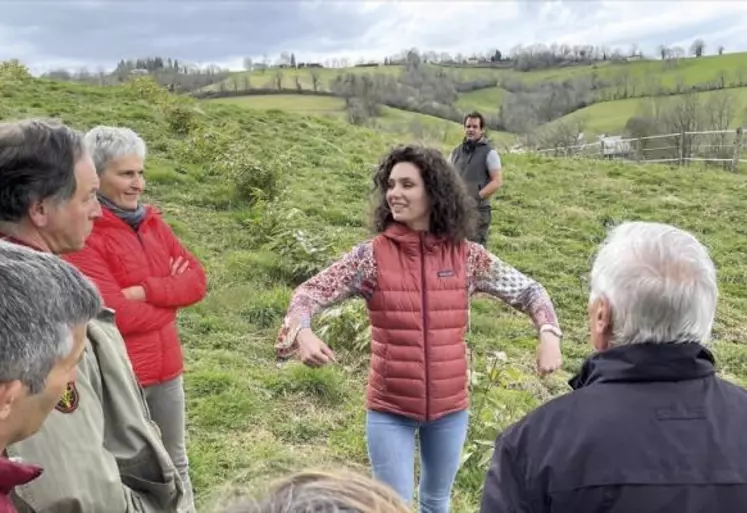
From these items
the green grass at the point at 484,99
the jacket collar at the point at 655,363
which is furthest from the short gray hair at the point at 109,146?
the green grass at the point at 484,99

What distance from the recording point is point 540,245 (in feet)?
35.9

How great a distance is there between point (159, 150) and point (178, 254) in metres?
9.87

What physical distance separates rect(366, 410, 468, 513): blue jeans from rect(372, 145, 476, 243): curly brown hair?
2.66 ft

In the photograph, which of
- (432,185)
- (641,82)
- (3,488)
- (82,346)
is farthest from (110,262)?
(641,82)

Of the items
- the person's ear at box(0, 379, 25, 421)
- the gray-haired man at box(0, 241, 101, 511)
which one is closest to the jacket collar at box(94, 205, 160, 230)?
the gray-haired man at box(0, 241, 101, 511)

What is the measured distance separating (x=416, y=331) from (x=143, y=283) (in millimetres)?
1189

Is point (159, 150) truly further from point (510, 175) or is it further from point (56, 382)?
point (56, 382)

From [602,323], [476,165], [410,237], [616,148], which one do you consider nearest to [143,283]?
[410,237]

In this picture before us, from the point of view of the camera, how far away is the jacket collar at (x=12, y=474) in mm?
1430

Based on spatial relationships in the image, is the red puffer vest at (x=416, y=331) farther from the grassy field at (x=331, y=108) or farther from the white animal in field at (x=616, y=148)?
the grassy field at (x=331, y=108)

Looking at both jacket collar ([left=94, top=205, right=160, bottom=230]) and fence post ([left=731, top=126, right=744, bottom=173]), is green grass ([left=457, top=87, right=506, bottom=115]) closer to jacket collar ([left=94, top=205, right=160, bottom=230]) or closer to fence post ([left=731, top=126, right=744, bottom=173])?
fence post ([left=731, top=126, right=744, bottom=173])

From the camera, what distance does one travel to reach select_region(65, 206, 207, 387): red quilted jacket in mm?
3102

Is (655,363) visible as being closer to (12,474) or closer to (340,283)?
(12,474)

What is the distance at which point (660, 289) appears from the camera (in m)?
1.86
